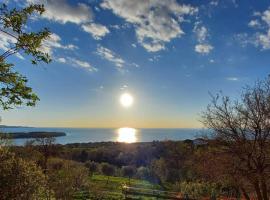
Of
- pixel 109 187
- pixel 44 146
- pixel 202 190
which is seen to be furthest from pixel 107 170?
pixel 202 190

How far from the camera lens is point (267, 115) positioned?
20.5 m

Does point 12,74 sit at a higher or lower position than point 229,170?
higher

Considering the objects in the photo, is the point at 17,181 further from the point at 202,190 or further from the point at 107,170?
the point at 107,170

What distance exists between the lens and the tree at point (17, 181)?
1634cm

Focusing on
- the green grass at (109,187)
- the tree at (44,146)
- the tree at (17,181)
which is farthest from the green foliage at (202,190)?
the tree at (44,146)

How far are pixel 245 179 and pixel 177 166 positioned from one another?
160 feet

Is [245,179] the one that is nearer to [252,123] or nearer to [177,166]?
[252,123]

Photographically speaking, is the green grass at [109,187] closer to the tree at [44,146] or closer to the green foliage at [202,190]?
the tree at [44,146]

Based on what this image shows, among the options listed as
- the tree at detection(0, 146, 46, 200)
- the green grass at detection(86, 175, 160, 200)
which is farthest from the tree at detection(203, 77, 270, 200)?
the green grass at detection(86, 175, 160, 200)

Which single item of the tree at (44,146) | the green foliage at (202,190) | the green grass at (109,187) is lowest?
the green grass at (109,187)

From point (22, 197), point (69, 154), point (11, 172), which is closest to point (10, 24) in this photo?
point (11, 172)

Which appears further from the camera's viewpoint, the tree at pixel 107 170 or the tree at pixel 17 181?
the tree at pixel 107 170

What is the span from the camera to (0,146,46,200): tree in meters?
16.3

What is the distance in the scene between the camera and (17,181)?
16.8 meters
